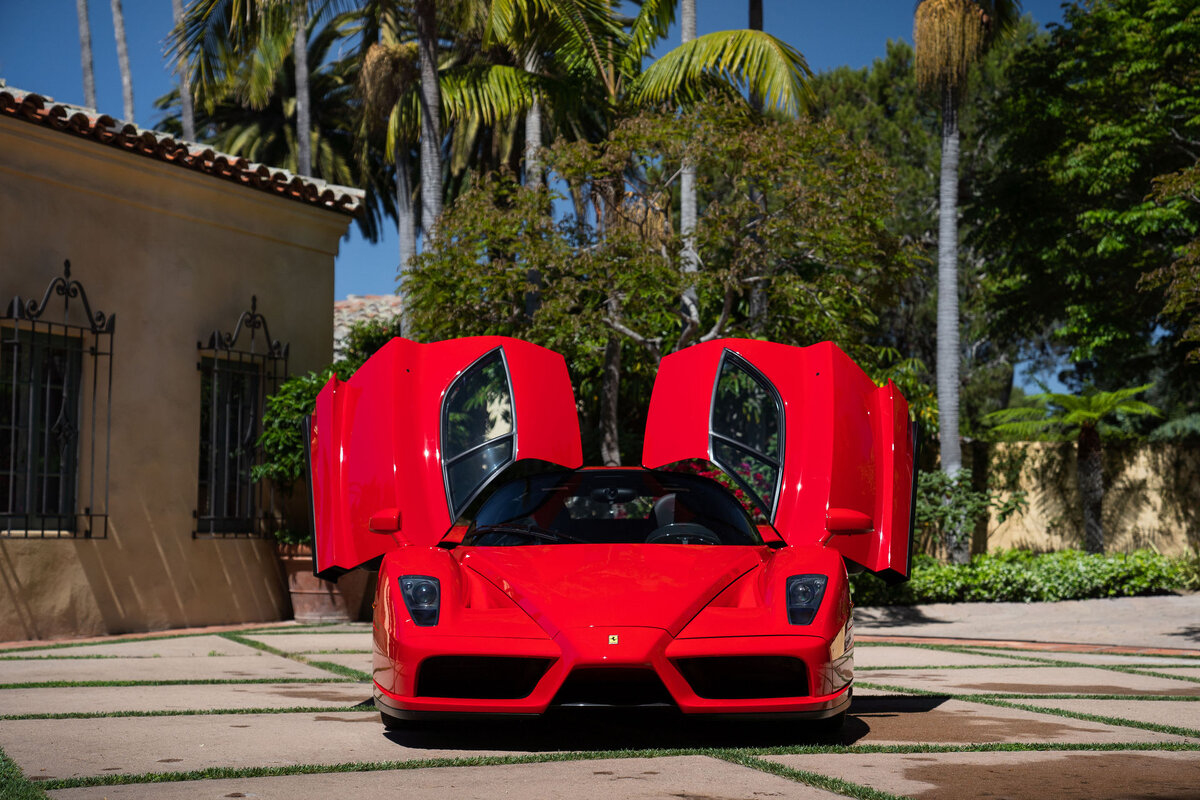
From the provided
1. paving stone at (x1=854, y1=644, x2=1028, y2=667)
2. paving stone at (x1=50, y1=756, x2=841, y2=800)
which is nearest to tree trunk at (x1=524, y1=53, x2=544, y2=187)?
paving stone at (x1=854, y1=644, x2=1028, y2=667)

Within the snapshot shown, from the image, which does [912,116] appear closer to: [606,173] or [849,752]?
[606,173]

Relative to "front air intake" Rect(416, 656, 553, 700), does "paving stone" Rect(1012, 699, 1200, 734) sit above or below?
below

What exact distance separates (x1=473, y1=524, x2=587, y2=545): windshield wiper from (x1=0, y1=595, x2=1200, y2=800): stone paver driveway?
2.63ft

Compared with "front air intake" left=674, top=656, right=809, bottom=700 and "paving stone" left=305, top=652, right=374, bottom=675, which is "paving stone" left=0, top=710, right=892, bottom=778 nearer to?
"front air intake" left=674, top=656, right=809, bottom=700

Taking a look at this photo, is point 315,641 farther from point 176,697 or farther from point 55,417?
point 176,697

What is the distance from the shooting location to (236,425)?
1288 cm

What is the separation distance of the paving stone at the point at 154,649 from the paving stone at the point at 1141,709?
5.76 meters

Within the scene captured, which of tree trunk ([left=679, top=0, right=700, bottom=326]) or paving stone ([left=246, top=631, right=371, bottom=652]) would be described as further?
tree trunk ([left=679, top=0, right=700, bottom=326])

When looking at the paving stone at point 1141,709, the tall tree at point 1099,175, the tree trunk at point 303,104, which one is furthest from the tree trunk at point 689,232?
the tree trunk at point 303,104

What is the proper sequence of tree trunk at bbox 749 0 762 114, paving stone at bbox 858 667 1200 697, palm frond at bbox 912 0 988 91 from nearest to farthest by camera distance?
paving stone at bbox 858 667 1200 697
palm frond at bbox 912 0 988 91
tree trunk at bbox 749 0 762 114

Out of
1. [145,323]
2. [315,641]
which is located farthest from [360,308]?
[315,641]

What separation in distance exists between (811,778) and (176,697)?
379 centimetres

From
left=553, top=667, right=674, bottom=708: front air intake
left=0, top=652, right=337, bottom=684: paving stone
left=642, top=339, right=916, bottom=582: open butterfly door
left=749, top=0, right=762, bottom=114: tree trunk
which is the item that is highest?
left=749, top=0, right=762, bottom=114: tree trunk

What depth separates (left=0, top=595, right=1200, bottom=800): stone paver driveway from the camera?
3816 millimetres
